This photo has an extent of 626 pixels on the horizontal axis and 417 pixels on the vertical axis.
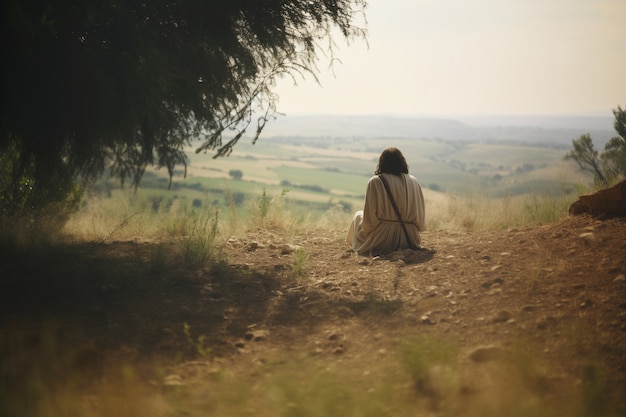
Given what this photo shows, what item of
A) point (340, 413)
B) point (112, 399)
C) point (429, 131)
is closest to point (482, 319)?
point (340, 413)

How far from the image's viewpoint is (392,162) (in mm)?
6883

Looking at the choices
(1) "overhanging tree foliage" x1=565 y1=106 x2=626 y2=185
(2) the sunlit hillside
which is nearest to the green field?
(2) the sunlit hillside

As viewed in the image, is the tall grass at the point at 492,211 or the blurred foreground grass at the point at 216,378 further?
the tall grass at the point at 492,211

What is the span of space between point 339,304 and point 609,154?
36.4 feet

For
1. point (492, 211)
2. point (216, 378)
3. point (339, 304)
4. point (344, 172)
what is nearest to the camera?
point (216, 378)

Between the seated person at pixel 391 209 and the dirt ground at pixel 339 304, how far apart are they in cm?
64

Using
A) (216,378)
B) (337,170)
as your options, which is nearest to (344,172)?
(337,170)

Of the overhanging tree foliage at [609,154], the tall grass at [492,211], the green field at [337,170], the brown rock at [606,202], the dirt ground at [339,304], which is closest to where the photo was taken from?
the dirt ground at [339,304]

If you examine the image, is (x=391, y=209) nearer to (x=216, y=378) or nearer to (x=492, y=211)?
(x=216, y=378)

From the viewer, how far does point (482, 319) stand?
3.85 meters

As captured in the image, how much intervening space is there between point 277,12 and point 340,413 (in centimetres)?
509

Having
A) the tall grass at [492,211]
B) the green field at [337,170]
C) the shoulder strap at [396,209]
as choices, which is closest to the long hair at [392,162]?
the shoulder strap at [396,209]

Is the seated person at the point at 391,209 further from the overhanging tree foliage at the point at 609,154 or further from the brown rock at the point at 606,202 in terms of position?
the overhanging tree foliage at the point at 609,154

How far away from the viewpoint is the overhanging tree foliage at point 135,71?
189 inches
